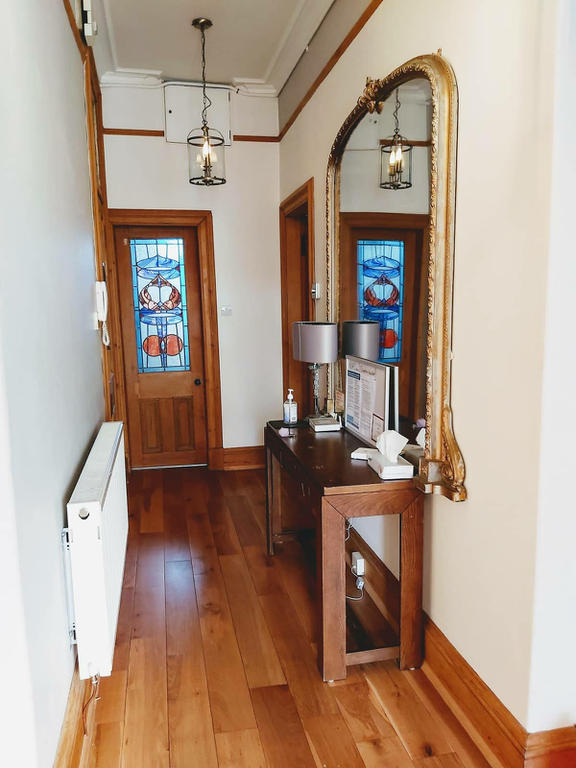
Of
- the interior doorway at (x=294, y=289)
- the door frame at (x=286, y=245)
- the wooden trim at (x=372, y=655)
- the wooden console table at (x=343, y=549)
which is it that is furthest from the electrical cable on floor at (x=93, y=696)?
the interior doorway at (x=294, y=289)

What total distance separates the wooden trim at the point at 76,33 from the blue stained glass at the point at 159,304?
5.72ft

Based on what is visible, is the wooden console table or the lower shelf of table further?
the lower shelf of table

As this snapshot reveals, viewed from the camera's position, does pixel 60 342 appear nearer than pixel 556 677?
No

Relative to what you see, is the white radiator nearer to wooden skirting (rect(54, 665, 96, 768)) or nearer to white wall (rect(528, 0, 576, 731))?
wooden skirting (rect(54, 665, 96, 768))

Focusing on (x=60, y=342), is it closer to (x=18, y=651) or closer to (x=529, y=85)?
(x=18, y=651)

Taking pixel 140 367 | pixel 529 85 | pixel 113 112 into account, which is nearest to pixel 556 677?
pixel 529 85

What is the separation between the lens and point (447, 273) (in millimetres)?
2045

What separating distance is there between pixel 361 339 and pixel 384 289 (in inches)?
13.4

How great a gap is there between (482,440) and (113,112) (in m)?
4.01

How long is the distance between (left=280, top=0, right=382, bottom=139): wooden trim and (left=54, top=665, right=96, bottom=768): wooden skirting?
2.97m

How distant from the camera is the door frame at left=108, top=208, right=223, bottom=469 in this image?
474 cm

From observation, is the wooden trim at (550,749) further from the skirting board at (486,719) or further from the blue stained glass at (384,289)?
the blue stained glass at (384,289)

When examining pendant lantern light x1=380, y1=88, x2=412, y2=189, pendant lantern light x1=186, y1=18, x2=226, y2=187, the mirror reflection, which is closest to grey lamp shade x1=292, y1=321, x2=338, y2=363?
the mirror reflection

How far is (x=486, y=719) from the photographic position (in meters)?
1.92
